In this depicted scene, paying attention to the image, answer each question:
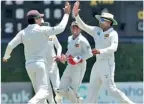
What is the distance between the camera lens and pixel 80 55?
10.3 meters

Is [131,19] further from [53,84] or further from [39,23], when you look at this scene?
[39,23]

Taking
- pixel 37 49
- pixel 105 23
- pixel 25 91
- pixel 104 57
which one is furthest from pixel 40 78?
pixel 25 91

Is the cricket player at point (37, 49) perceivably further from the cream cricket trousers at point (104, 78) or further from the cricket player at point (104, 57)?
the cream cricket trousers at point (104, 78)

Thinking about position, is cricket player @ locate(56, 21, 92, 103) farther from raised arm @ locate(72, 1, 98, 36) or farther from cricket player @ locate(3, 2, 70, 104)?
cricket player @ locate(3, 2, 70, 104)

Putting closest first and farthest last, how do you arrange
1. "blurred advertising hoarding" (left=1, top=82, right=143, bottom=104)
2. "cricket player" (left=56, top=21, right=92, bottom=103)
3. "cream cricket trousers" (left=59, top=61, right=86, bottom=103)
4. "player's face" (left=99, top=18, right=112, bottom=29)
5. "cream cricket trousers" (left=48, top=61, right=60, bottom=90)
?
1. "player's face" (left=99, top=18, right=112, bottom=29)
2. "cricket player" (left=56, top=21, right=92, bottom=103)
3. "cream cricket trousers" (left=59, top=61, right=86, bottom=103)
4. "cream cricket trousers" (left=48, top=61, right=60, bottom=90)
5. "blurred advertising hoarding" (left=1, top=82, right=143, bottom=104)

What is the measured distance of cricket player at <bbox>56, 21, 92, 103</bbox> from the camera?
1025 cm

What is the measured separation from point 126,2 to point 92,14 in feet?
2.51

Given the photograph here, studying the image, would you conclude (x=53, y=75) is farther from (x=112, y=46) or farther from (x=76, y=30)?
(x=112, y=46)

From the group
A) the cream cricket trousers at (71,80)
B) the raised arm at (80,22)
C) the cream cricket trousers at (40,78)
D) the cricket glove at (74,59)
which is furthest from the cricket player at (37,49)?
the cream cricket trousers at (71,80)

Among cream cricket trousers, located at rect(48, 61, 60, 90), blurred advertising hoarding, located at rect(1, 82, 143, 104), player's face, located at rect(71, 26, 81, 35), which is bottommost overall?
blurred advertising hoarding, located at rect(1, 82, 143, 104)

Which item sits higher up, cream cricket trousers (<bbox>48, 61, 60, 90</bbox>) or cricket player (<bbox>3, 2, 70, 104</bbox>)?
cricket player (<bbox>3, 2, 70, 104</bbox>)

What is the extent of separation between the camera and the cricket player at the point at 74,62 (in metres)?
10.2

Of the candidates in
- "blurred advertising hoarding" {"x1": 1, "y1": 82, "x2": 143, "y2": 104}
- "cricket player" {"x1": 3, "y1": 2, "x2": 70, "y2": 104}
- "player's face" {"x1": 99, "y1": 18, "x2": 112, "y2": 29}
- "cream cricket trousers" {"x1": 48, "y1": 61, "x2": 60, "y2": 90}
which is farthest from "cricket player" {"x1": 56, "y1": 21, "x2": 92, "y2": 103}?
"blurred advertising hoarding" {"x1": 1, "y1": 82, "x2": 143, "y2": 104}

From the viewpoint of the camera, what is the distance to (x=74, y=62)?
10203 millimetres
